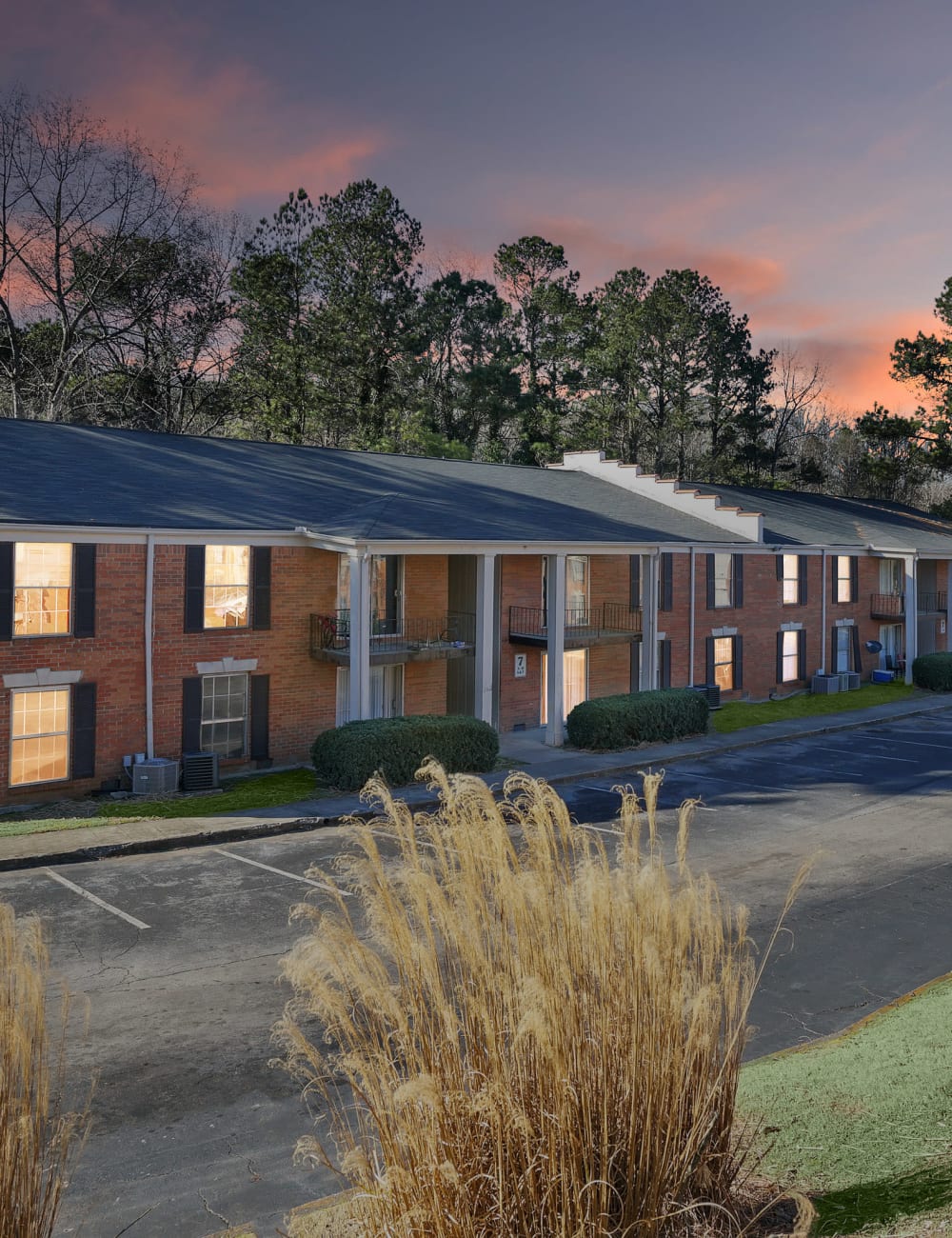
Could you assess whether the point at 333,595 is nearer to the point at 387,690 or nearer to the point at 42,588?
the point at 387,690

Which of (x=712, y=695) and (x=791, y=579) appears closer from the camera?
(x=712, y=695)

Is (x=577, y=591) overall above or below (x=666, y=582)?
below

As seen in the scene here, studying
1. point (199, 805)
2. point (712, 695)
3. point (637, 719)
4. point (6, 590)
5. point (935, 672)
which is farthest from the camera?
point (935, 672)

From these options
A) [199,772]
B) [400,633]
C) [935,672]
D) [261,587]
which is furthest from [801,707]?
[199,772]

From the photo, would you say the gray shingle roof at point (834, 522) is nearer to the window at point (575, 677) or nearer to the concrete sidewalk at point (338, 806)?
the concrete sidewalk at point (338, 806)

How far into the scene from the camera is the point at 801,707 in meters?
32.8

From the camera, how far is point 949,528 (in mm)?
48094

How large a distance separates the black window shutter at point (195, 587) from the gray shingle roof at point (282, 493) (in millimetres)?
606

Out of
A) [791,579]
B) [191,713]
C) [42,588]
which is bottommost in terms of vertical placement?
[191,713]

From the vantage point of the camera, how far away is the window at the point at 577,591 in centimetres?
2953

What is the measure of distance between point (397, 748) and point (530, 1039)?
55.3 feet

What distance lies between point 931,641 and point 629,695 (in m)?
23.1

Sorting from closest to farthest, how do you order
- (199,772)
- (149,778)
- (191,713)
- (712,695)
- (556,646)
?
(149,778), (199,772), (191,713), (556,646), (712,695)

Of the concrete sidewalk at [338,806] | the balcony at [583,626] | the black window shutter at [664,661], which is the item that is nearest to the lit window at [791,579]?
the concrete sidewalk at [338,806]
